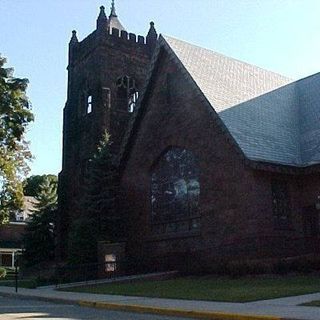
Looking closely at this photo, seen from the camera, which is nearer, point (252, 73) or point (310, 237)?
point (310, 237)

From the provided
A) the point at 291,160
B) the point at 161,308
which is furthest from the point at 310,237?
the point at 161,308

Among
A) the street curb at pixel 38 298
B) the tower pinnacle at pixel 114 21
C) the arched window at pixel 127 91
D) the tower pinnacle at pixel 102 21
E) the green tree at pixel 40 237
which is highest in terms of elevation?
the tower pinnacle at pixel 114 21

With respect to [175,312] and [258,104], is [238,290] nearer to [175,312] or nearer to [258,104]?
[175,312]

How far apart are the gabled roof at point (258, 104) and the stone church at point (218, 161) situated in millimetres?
72

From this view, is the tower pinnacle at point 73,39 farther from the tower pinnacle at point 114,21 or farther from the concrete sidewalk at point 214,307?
the concrete sidewalk at point 214,307

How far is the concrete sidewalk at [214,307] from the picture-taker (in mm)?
10375

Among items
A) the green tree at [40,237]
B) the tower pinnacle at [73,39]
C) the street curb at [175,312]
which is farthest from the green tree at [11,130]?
the street curb at [175,312]

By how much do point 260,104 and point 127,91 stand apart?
1580 cm

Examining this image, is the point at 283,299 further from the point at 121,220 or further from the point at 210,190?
the point at 121,220

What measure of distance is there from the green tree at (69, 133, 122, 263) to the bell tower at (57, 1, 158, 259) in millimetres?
6733

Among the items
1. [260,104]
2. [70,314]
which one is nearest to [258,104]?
[260,104]

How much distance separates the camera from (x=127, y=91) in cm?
4094

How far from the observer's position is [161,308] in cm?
1234

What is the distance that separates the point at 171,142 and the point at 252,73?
298 inches
